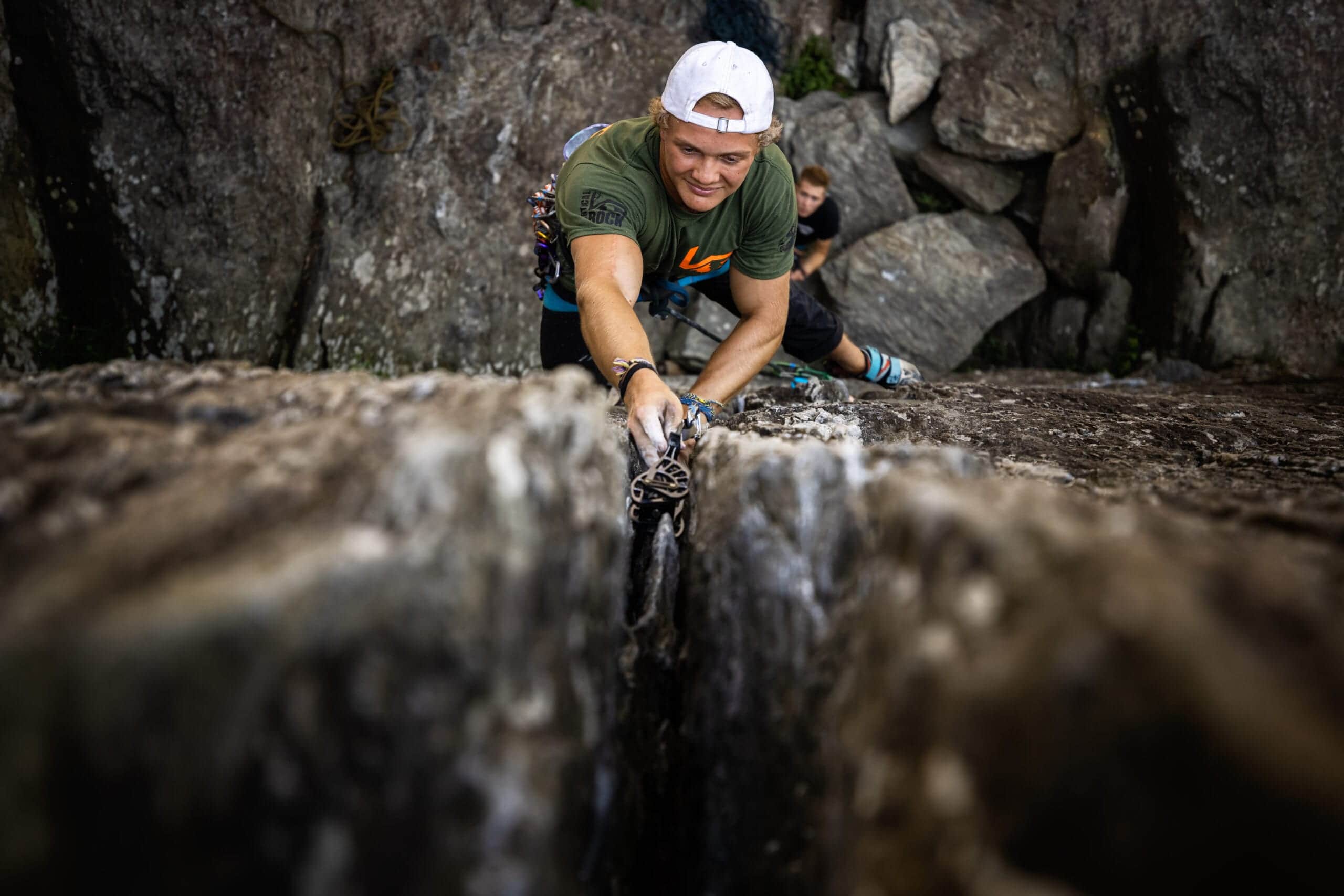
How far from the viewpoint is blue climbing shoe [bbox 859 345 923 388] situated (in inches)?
176

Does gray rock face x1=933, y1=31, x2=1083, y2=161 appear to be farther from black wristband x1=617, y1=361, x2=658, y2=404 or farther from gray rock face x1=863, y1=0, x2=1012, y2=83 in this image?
black wristband x1=617, y1=361, x2=658, y2=404

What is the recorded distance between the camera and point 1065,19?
583 centimetres

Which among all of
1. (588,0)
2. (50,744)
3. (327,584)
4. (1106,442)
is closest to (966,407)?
(1106,442)

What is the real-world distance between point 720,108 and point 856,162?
3.74 metres

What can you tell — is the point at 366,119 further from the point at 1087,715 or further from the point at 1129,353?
the point at 1087,715

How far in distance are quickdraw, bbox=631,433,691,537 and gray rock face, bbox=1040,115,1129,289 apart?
4935 millimetres

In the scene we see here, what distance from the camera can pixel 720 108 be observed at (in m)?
2.73

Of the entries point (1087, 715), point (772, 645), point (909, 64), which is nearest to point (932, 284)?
point (909, 64)

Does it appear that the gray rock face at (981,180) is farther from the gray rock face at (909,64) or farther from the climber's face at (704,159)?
the climber's face at (704,159)

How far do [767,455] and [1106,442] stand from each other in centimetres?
177

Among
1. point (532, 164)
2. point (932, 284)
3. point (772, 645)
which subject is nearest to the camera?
point (772, 645)

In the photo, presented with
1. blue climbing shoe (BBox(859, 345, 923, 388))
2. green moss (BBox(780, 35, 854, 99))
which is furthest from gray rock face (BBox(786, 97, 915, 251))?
blue climbing shoe (BBox(859, 345, 923, 388))

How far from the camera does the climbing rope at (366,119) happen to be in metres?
5.07

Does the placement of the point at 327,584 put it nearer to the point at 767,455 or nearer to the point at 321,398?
the point at 321,398
